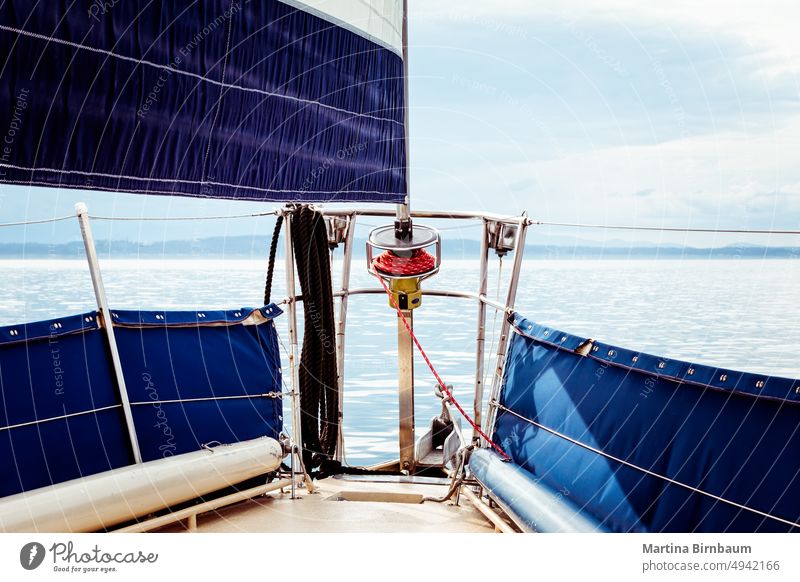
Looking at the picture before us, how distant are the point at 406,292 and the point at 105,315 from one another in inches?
46.5

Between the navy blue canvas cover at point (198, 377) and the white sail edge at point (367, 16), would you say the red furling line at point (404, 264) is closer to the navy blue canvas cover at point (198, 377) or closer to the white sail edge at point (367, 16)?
the navy blue canvas cover at point (198, 377)

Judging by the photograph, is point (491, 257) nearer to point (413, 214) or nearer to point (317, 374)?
point (413, 214)

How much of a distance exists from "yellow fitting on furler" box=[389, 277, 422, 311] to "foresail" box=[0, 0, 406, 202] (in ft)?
1.88

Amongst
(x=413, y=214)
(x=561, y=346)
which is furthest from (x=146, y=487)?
(x=413, y=214)

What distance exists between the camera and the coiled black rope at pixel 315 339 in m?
3.29

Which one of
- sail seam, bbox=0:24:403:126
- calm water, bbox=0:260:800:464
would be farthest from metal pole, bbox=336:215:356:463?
sail seam, bbox=0:24:403:126

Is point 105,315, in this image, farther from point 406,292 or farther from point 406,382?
point 406,382

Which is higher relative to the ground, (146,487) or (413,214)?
(413,214)

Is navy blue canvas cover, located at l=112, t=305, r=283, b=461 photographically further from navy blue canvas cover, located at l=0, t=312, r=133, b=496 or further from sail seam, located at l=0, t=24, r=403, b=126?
sail seam, located at l=0, t=24, r=403, b=126

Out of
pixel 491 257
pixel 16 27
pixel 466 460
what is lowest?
pixel 466 460

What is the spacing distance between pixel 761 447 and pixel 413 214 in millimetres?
1932

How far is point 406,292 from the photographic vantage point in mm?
3137

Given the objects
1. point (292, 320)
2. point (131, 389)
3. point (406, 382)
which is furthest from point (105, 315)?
point (406, 382)
